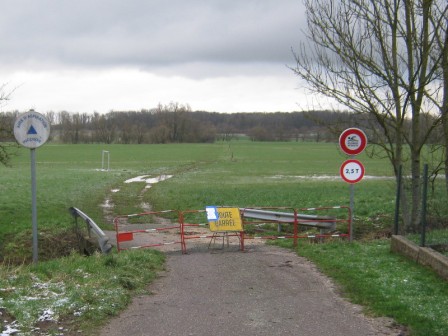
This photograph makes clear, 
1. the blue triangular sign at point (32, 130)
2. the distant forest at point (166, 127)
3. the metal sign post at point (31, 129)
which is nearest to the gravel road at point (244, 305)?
the metal sign post at point (31, 129)

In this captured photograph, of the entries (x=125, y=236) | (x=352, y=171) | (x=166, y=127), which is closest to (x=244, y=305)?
(x=125, y=236)

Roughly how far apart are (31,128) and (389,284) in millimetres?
6666

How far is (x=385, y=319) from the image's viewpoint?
6570mm

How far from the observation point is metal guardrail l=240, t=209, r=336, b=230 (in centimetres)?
1430

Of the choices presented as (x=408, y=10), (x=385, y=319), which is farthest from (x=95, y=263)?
(x=408, y=10)

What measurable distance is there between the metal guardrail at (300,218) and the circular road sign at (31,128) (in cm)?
635

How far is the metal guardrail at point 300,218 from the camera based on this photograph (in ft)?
46.9

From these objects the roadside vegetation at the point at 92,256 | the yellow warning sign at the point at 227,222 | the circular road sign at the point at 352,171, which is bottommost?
the roadside vegetation at the point at 92,256

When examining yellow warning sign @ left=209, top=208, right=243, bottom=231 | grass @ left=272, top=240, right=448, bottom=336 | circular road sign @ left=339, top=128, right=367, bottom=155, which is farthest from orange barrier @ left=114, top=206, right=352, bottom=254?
grass @ left=272, top=240, right=448, bottom=336

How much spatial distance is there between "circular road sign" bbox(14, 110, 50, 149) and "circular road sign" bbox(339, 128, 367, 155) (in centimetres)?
636

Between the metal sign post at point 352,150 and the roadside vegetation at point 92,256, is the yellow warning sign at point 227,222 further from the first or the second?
the metal sign post at point 352,150

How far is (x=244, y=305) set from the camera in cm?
719

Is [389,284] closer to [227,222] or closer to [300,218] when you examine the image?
[227,222]

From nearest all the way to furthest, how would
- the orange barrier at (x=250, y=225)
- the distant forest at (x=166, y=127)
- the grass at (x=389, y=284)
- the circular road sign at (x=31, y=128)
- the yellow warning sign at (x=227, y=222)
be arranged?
the grass at (x=389, y=284)
the circular road sign at (x=31, y=128)
the yellow warning sign at (x=227, y=222)
the orange barrier at (x=250, y=225)
the distant forest at (x=166, y=127)
